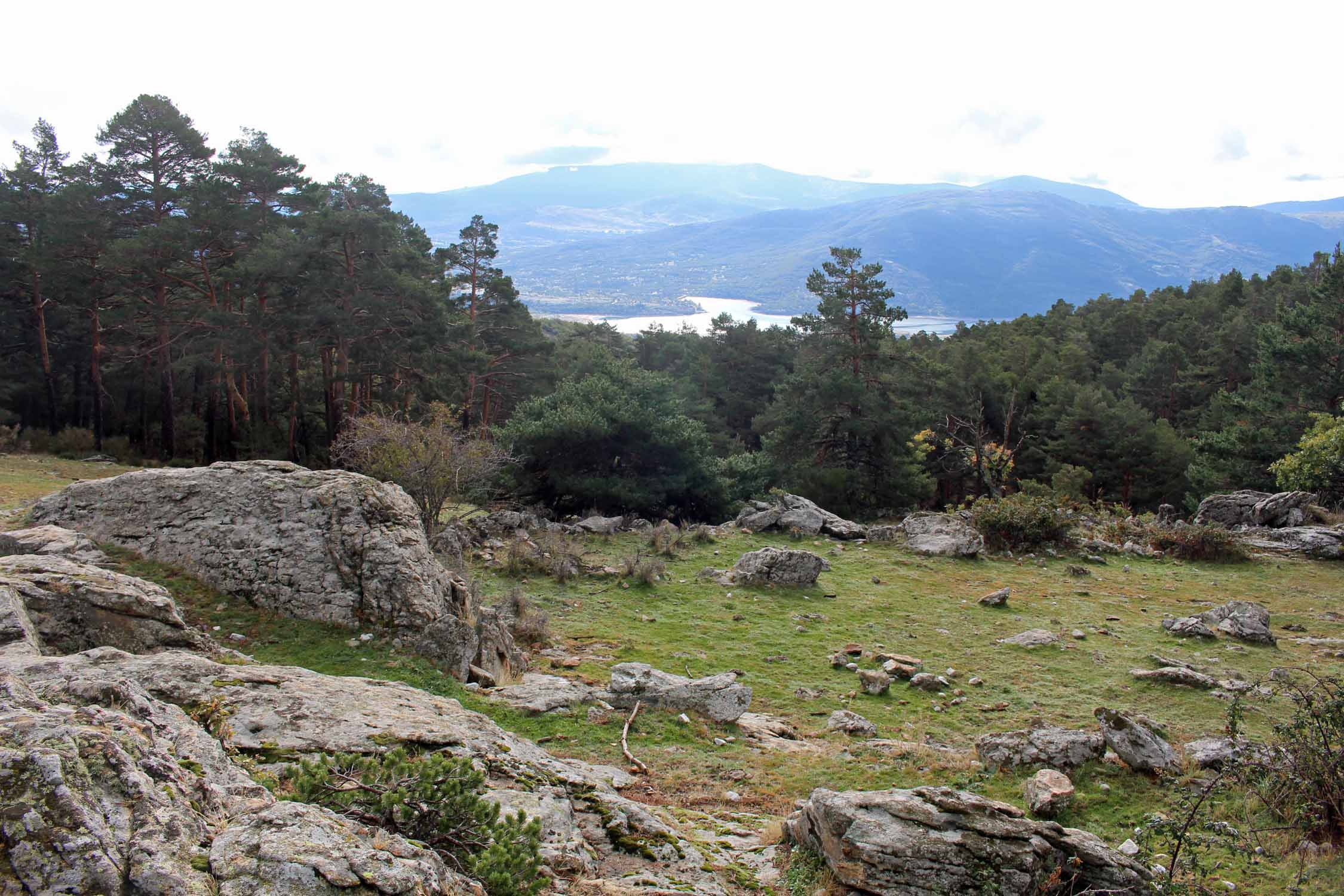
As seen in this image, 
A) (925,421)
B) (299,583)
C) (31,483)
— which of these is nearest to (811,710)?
(299,583)

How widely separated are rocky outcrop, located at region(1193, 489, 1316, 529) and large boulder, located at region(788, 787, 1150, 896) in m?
19.7

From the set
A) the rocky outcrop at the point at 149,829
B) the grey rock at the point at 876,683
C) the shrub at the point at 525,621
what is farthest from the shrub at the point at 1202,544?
the rocky outcrop at the point at 149,829

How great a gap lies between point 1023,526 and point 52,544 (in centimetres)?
2024

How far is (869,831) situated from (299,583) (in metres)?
7.31

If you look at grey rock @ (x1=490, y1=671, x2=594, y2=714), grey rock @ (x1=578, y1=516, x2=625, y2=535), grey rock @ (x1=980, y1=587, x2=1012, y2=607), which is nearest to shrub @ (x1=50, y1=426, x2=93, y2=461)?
grey rock @ (x1=578, y1=516, x2=625, y2=535)

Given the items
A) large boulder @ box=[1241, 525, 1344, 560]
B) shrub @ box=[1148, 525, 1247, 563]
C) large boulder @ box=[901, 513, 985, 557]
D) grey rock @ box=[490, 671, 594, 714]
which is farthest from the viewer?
large boulder @ box=[901, 513, 985, 557]

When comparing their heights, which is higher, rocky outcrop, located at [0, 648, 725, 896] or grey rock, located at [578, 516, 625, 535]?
rocky outcrop, located at [0, 648, 725, 896]

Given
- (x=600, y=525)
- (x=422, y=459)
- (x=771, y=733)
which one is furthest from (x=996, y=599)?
(x=422, y=459)

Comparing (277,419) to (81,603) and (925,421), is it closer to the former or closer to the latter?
(925,421)

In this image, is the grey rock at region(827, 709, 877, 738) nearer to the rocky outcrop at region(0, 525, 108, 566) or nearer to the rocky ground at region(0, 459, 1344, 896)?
the rocky ground at region(0, 459, 1344, 896)

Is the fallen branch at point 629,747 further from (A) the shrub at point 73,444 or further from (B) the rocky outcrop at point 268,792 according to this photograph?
(A) the shrub at point 73,444

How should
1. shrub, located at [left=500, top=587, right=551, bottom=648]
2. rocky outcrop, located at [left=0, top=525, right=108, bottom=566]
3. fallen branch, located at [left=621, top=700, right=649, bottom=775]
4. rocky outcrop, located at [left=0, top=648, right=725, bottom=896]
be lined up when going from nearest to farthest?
rocky outcrop, located at [left=0, top=648, right=725, bottom=896] → fallen branch, located at [left=621, top=700, right=649, bottom=775] → rocky outcrop, located at [left=0, top=525, right=108, bottom=566] → shrub, located at [left=500, top=587, right=551, bottom=648]

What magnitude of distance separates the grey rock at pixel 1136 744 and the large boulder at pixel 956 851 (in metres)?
2.82

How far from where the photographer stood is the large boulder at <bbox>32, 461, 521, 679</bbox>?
29.5ft
